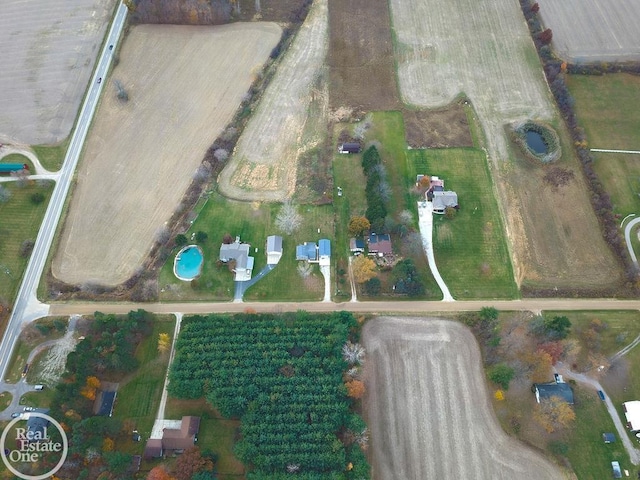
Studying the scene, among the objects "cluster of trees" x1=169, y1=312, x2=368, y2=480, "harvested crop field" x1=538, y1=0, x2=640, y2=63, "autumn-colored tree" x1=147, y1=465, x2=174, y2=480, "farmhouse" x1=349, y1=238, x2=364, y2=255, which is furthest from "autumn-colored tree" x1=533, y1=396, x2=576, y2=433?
"harvested crop field" x1=538, y1=0, x2=640, y2=63

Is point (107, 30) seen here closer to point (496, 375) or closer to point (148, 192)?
point (148, 192)

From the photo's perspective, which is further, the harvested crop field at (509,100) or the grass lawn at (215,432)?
the harvested crop field at (509,100)

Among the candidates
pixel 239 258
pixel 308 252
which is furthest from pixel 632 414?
pixel 239 258

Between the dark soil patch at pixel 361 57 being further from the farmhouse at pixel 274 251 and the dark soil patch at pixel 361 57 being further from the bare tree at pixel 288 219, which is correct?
the farmhouse at pixel 274 251

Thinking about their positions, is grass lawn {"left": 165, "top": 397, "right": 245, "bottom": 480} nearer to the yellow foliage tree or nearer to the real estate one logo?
the yellow foliage tree

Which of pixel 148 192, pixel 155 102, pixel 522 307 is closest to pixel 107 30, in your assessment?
pixel 155 102

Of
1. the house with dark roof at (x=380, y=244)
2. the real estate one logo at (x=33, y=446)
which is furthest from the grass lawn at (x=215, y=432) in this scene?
the house with dark roof at (x=380, y=244)
